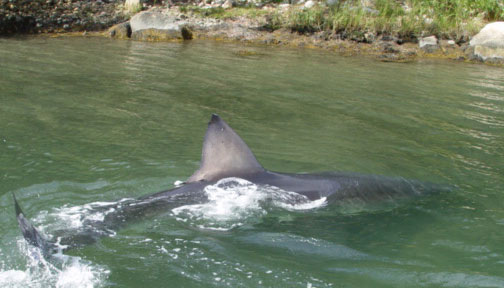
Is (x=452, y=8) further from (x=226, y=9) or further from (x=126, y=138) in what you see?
(x=126, y=138)

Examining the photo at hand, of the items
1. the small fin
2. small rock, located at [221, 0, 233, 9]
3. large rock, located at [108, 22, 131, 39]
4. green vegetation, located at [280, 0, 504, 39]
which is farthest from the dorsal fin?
small rock, located at [221, 0, 233, 9]

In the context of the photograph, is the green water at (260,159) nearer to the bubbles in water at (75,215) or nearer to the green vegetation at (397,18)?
the bubbles in water at (75,215)

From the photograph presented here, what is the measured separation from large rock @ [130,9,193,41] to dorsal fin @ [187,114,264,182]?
42.7ft

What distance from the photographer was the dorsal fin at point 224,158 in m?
4.64

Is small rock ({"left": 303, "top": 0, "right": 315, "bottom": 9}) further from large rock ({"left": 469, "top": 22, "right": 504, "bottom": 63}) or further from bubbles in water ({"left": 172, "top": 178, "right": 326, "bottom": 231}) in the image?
bubbles in water ({"left": 172, "top": 178, "right": 326, "bottom": 231})

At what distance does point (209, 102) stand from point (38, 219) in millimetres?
4932

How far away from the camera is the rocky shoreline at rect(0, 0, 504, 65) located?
15.4 meters

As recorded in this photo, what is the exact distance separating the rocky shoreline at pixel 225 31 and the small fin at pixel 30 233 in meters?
12.7

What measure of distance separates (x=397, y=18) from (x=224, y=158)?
14.0 m

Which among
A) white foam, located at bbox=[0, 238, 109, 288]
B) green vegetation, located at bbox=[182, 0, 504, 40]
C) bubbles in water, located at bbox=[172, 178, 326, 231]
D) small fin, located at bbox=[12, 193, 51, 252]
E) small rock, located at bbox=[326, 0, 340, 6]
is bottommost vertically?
white foam, located at bbox=[0, 238, 109, 288]

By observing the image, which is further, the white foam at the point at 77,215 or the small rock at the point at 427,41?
Answer: the small rock at the point at 427,41

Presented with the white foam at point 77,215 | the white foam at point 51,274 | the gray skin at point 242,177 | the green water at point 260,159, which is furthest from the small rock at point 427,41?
the white foam at point 51,274

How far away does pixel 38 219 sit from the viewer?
172 inches

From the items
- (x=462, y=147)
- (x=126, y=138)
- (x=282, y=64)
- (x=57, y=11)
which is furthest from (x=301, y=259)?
(x=57, y=11)
